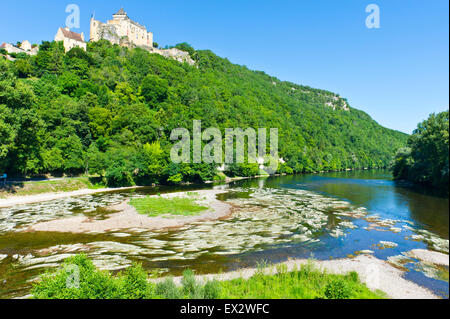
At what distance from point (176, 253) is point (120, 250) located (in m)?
4.34

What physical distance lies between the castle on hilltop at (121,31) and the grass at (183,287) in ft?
466

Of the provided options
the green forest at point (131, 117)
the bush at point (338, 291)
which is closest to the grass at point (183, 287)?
the bush at point (338, 291)

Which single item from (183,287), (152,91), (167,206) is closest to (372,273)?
(183,287)

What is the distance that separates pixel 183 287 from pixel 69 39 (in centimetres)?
13227

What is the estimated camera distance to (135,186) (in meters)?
57.7

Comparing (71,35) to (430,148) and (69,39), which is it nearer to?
(69,39)

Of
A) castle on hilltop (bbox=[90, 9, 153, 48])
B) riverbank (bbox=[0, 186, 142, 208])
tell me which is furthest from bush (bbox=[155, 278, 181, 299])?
castle on hilltop (bbox=[90, 9, 153, 48])

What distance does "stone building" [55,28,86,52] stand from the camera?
363ft

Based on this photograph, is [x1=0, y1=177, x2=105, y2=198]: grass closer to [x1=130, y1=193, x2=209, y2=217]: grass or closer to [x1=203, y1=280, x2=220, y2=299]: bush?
[x1=130, y1=193, x2=209, y2=217]: grass

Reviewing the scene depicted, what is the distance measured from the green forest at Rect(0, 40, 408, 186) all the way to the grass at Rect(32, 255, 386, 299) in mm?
34494

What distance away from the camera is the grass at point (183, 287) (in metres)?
9.80

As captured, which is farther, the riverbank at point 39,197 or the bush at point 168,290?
the riverbank at point 39,197

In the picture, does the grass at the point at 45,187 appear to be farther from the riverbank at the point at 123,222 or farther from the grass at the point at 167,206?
the riverbank at the point at 123,222
